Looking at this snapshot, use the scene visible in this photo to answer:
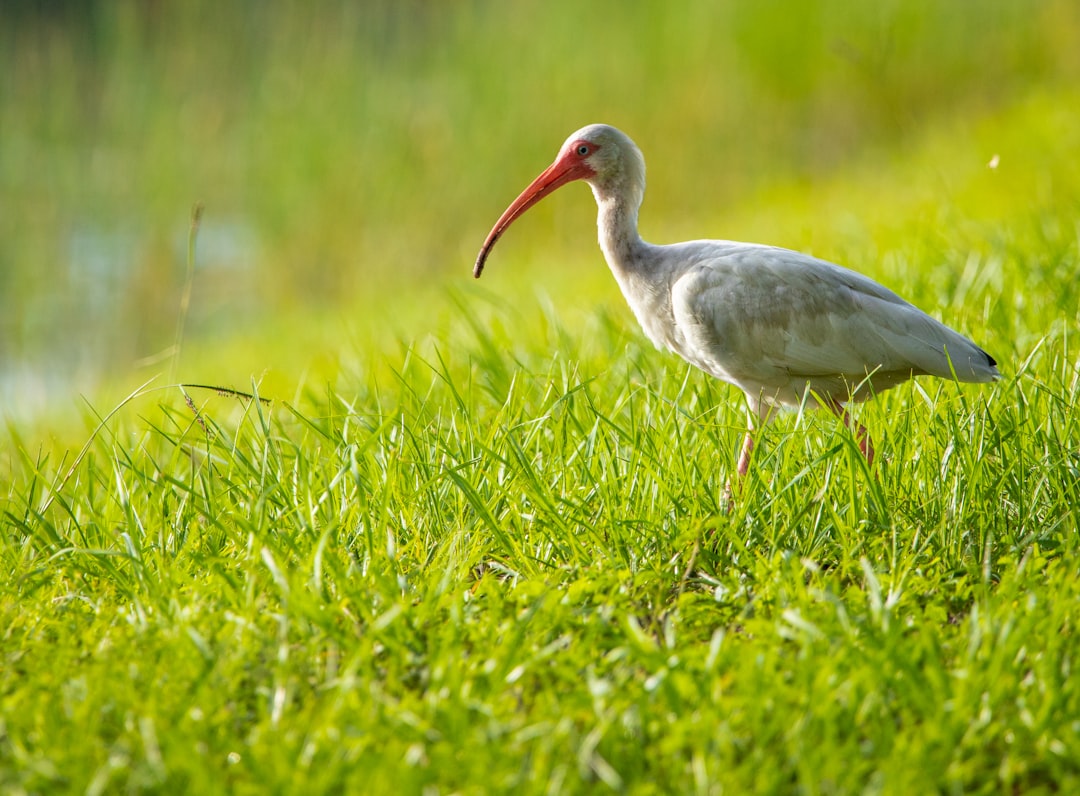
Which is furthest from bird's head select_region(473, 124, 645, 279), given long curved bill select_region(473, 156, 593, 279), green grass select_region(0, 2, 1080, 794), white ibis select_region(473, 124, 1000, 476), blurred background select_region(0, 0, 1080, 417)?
blurred background select_region(0, 0, 1080, 417)

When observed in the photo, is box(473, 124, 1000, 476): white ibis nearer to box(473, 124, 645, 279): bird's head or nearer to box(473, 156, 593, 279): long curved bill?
box(473, 124, 645, 279): bird's head

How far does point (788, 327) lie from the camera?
3.82 meters

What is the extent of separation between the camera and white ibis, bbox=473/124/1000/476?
146 inches

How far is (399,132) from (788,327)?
322 inches

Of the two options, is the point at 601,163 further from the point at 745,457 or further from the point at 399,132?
the point at 399,132

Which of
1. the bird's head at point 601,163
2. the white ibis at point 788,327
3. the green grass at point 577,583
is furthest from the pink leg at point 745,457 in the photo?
the bird's head at point 601,163

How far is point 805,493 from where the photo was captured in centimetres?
308

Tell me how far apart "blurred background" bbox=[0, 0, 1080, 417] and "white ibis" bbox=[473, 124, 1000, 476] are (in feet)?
18.2

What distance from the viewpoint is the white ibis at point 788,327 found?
3711 mm

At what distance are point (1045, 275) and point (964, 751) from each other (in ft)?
10.6

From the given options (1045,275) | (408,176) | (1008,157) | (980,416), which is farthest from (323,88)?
(980,416)

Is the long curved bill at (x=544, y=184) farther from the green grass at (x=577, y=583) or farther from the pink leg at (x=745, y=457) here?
the pink leg at (x=745, y=457)

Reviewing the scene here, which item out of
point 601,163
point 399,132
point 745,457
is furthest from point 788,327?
point 399,132

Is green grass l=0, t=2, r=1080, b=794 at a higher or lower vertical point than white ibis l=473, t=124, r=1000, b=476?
lower
